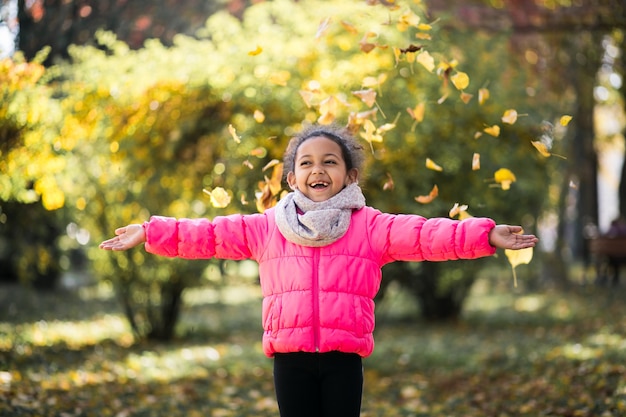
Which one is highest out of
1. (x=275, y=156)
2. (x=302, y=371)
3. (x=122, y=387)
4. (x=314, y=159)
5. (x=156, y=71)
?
(x=156, y=71)

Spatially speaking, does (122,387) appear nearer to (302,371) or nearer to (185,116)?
(185,116)

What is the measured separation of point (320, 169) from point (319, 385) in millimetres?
947

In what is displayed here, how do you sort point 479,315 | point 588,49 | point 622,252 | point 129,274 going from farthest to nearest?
point 622,252 < point 588,49 < point 479,315 < point 129,274

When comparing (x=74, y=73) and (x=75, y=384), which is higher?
(x=74, y=73)

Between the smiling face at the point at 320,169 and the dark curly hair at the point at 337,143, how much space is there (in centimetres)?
4

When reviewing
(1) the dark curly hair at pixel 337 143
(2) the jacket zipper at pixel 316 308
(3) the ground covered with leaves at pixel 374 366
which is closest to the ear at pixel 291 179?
(1) the dark curly hair at pixel 337 143

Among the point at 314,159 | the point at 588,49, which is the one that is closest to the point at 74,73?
the point at 314,159

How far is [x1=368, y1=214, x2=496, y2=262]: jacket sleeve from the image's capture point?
335 cm

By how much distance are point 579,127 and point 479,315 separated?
7352 mm

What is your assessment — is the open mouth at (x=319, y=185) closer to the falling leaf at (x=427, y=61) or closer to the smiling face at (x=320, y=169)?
the smiling face at (x=320, y=169)

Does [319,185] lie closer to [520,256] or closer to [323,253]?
[323,253]

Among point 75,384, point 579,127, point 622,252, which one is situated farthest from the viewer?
point 579,127

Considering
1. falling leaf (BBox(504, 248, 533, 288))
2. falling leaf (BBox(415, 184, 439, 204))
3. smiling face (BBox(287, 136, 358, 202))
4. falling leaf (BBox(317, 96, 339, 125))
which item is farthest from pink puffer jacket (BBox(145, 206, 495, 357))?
falling leaf (BBox(317, 96, 339, 125))

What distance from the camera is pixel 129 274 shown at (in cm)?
1008
